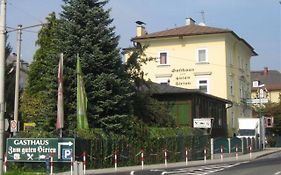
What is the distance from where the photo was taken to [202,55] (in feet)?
210

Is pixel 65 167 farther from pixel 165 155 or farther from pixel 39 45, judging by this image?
pixel 39 45

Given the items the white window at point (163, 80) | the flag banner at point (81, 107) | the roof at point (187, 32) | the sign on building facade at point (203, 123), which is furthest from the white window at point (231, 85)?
the flag banner at point (81, 107)

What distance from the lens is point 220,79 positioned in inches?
2466

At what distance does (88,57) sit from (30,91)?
14276 millimetres

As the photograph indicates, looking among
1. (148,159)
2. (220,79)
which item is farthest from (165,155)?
(220,79)

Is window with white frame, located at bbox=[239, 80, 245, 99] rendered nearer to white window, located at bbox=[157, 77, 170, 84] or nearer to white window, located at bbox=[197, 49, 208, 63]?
white window, located at bbox=[197, 49, 208, 63]

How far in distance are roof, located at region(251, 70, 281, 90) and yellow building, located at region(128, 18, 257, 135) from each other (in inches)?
1779

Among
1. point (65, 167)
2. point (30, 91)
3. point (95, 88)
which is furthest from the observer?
point (30, 91)

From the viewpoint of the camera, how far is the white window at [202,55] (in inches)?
2513

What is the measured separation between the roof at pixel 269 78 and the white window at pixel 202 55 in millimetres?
50546

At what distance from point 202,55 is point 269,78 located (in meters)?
57.5

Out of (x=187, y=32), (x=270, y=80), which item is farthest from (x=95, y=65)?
(x=270, y=80)

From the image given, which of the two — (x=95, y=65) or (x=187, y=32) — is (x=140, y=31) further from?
(x=95, y=65)

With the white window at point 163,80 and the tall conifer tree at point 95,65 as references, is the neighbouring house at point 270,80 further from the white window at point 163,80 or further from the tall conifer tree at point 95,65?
the tall conifer tree at point 95,65
